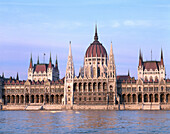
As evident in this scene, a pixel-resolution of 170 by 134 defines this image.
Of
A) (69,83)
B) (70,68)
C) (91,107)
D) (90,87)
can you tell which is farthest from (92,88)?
(70,68)

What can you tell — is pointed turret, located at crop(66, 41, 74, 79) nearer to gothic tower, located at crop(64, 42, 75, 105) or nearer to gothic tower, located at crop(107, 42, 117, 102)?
gothic tower, located at crop(64, 42, 75, 105)

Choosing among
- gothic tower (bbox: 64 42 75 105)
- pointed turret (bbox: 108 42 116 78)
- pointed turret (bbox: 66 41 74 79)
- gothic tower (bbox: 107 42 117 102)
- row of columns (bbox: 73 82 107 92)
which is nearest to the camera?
gothic tower (bbox: 107 42 117 102)

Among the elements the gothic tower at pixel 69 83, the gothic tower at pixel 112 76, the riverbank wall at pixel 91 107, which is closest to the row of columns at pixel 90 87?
the gothic tower at pixel 69 83

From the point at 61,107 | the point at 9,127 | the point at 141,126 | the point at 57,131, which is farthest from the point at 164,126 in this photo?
the point at 61,107

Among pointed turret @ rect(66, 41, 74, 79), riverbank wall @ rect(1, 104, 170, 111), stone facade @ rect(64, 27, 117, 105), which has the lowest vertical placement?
Answer: riverbank wall @ rect(1, 104, 170, 111)

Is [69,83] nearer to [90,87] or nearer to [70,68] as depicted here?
[70,68]

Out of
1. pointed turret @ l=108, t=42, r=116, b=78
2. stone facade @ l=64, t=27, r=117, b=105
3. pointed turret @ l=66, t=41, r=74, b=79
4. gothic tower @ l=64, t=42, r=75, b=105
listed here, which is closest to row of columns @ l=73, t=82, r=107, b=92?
stone facade @ l=64, t=27, r=117, b=105

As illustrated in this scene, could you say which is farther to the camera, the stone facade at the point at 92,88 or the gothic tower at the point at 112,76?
the gothic tower at the point at 112,76

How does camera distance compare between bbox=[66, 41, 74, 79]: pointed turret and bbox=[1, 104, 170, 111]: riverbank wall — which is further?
bbox=[66, 41, 74, 79]: pointed turret

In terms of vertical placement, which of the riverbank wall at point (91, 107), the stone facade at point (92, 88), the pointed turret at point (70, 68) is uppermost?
the pointed turret at point (70, 68)

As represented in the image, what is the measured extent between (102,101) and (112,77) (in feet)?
40.4

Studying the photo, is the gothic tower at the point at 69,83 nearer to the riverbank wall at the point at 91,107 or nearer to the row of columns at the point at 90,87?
the row of columns at the point at 90,87

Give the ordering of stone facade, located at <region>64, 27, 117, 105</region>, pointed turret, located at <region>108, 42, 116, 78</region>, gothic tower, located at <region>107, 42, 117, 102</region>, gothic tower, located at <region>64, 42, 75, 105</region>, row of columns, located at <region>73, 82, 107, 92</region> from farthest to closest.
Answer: gothic tower, located at <region>64, 42, 75, 105</region>, pointed turret, located at <region>108, 42, 116, 78</region>, row of columns, located at <region>73, 82, 107, 92</region>, gothic tower, located at <region>107, 42, 117, 102</region>, stone facade, located at <region>64, 27, 117, 105</region>

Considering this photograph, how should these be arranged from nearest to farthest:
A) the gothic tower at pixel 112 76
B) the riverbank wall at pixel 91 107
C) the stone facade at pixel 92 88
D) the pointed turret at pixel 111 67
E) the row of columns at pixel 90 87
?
the riverbank wall at pixel 91 107
the stone facade at pixel 92 88
the gothic tower at pixel 112 76
the row of columns at pixel 90 87
the pointed turret at pixel 111 67
